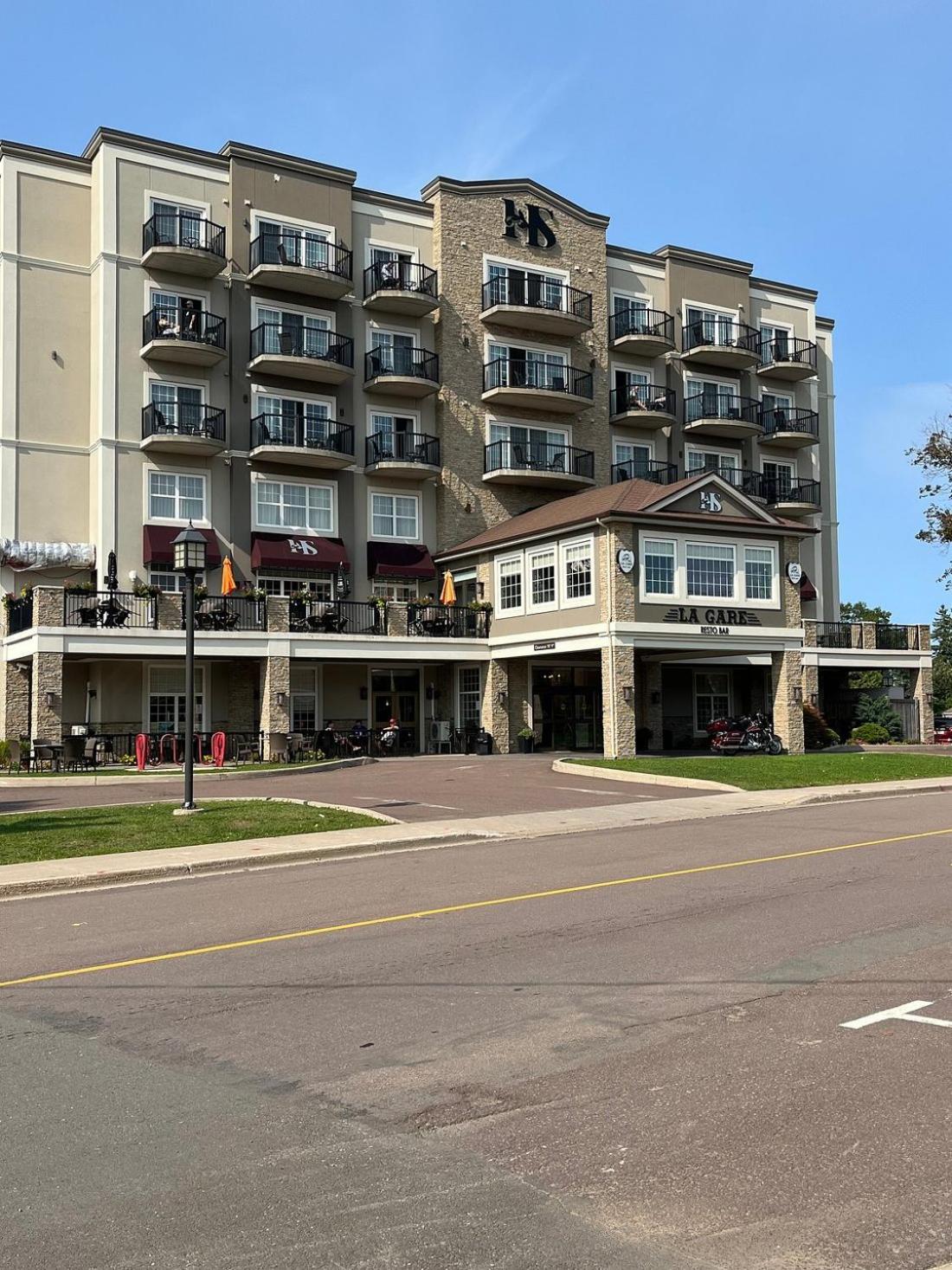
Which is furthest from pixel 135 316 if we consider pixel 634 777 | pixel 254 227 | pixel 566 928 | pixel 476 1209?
pixel 476 1209

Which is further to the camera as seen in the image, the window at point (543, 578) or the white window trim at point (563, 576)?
the window at point (543, 578)

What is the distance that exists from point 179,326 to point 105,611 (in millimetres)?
10997

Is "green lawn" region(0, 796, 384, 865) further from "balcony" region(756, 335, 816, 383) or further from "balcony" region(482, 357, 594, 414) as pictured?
"balcony" region(756, 335, 816, 383)

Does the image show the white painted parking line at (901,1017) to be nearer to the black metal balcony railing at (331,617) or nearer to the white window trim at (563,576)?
the white window trim at (563,576)

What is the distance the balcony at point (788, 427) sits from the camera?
170 ft

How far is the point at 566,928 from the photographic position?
9.87 m

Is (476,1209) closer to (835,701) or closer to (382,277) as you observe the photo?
(382,277)

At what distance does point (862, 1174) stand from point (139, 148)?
41.1 metres

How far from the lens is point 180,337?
38594mm

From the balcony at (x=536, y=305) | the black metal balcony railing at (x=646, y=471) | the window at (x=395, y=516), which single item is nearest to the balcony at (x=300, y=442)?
the window at (x=395, y=516)

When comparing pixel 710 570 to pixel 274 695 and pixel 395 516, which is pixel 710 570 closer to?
pixel 395 516

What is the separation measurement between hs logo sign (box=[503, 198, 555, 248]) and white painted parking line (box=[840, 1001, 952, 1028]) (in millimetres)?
42983

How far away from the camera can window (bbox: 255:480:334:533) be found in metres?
40.8

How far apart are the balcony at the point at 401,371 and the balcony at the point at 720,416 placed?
12.0 meters
